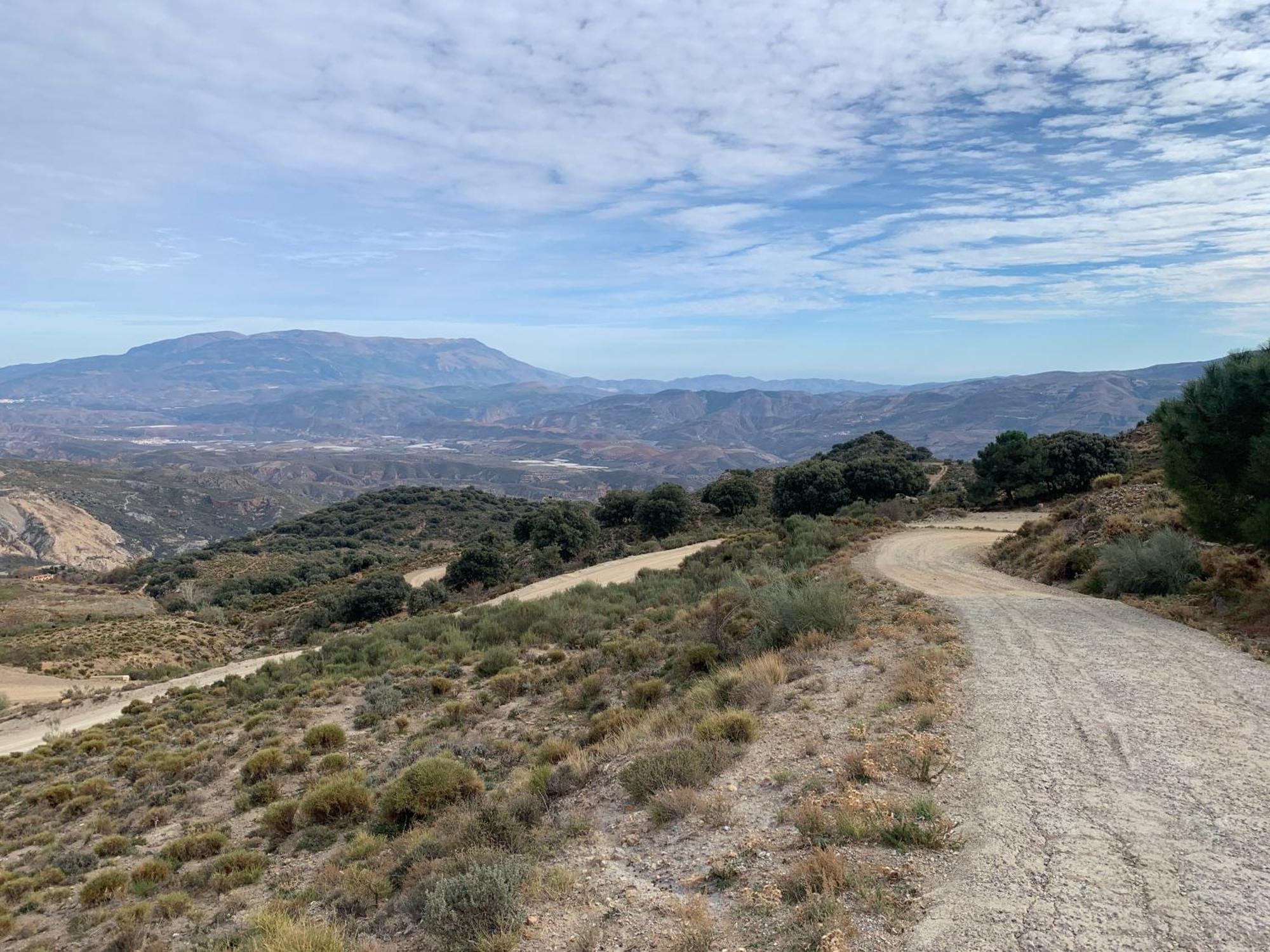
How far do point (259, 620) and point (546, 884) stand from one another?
125 feet

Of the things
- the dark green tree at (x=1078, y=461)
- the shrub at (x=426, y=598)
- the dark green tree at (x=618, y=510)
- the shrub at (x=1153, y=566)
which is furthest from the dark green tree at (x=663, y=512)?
the shrub at (x=1153, y=566)

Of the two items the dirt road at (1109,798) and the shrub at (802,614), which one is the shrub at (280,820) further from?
the dirt road at (1109,798)

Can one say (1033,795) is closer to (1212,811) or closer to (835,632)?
(1212,811)

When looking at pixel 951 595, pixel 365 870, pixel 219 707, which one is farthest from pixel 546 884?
pixel 219 707

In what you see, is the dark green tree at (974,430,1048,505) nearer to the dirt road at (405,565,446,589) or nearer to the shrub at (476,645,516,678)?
the shrub at (476,645,516,678)

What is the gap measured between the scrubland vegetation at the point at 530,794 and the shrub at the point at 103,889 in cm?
3

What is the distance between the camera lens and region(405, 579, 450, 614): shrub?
105 ft

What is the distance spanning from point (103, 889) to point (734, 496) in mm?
40864

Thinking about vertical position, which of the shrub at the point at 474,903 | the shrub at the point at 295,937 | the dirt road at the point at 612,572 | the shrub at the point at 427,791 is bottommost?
the dirt road at the point at 612,572

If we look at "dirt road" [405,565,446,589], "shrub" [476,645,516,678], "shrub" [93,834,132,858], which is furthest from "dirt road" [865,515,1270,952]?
"dirt road" [405,565,446,589]

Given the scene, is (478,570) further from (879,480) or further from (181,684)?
(879,480)

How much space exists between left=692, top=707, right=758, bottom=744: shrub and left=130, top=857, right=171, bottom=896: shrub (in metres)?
7.46

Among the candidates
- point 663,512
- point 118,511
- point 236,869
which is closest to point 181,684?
point 236,869

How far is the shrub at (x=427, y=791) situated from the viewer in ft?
28.6
